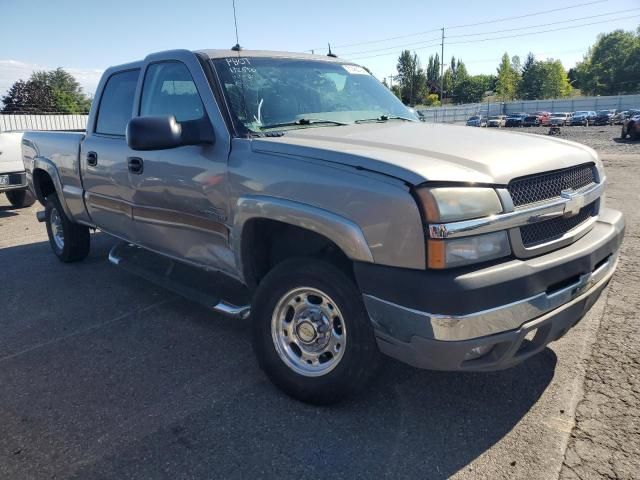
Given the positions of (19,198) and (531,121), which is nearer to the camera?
(19,198)

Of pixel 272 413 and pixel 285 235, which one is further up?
pixel 285 235

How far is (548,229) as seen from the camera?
263 cm

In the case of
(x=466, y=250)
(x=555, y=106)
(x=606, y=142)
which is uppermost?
(x=466, y=250)

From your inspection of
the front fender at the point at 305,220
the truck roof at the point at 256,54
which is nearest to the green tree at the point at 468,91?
the truck roof at the point at 256,54

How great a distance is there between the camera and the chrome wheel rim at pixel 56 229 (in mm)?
6059

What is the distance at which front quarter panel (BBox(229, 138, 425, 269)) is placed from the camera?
2342 mm

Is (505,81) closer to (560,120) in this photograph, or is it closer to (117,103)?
(560,120)

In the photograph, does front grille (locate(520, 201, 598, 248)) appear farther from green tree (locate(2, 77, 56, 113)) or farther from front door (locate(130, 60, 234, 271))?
green tree (locate(2, 77, 56, 113))

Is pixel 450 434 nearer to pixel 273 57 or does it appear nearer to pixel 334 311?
pixel 334 311

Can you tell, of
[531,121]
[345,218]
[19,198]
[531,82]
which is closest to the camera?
[345,218]

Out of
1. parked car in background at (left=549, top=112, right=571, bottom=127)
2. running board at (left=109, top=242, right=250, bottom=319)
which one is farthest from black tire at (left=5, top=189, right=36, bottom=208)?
parked car in background at (left=549, top=112, right=571, bottom=127)

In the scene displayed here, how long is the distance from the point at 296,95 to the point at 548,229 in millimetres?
1939

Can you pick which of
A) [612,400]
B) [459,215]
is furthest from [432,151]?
[612,400]

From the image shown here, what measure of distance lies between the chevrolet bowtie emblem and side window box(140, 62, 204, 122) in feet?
7.51
